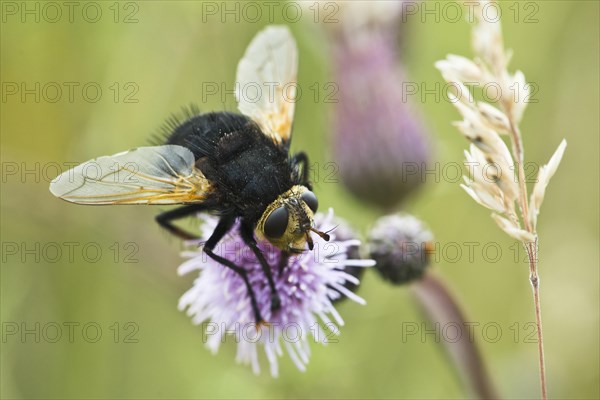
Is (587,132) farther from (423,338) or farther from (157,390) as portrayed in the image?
(157,390)

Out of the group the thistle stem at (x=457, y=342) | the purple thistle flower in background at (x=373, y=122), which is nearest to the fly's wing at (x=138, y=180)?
the thistle stem at (x=457, y=342)

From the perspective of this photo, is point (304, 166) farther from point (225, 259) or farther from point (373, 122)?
point (373, 122)

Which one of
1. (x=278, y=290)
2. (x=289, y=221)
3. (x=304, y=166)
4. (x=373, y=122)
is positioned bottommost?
(x=278, y=290)

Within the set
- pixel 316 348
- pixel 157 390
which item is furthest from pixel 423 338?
pixel 157 390

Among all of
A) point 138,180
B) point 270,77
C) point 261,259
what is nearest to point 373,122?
point 270,77

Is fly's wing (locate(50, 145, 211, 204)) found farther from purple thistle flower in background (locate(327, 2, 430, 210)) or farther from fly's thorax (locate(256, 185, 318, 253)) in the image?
purple thistle flower in background (locate(327, 2, 430, 210))
